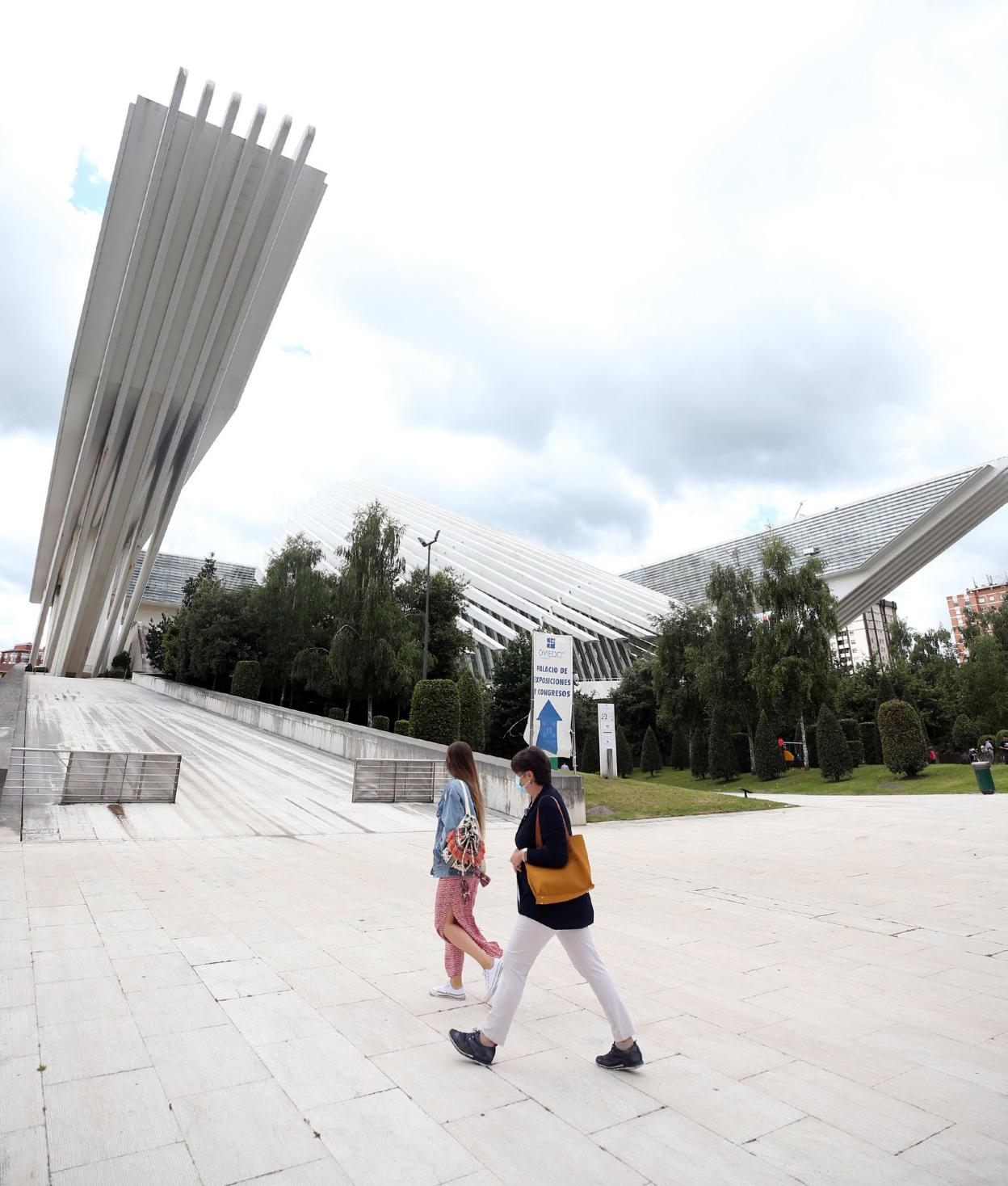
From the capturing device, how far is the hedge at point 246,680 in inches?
1158

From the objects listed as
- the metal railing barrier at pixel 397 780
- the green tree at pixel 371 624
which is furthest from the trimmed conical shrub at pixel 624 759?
the metal railing barrier at pixel 397 780

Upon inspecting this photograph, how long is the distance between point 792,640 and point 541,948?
81.0 feet

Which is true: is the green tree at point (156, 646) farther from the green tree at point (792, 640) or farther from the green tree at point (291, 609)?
the green tree at point (792, 640)

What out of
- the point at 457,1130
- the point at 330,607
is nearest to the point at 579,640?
the point at 330,607

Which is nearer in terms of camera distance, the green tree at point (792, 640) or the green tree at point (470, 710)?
the green tree at point (470, 710)

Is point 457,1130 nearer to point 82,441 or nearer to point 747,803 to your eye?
point 747,803

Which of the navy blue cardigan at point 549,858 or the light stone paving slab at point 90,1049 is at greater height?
the navy blue cardigan at point 549,858

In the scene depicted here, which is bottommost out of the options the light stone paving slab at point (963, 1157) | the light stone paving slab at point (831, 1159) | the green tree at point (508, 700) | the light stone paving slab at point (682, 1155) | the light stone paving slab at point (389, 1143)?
the light stone paving slab at point (963, 1157)

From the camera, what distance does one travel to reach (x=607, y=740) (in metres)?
22.4

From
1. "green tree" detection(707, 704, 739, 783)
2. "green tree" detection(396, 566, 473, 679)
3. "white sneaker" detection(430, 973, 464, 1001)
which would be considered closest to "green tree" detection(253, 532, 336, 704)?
"green tree" detection(396, 566, 473, 679)

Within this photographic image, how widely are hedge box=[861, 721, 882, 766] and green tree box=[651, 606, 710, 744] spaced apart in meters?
6.34

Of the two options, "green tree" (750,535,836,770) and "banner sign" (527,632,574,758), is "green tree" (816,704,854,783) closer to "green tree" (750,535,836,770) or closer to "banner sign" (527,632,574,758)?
"green tree" (750,535,836,770)

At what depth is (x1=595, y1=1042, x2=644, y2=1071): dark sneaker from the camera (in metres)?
2.73

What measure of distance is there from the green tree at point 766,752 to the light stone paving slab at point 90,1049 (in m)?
24.9
